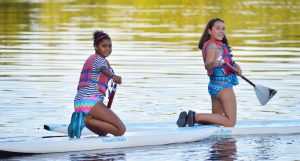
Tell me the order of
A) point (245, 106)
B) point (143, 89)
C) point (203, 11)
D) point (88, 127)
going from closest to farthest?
point (88, 127) < point (245, 106) < point (143, 89) < point (203, 11)

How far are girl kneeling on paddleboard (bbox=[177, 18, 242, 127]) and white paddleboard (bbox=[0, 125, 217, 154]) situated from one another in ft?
1.18

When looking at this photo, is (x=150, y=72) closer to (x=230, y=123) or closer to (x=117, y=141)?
(x=230, y=123)

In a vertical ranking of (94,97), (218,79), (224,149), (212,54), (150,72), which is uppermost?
(212,54)

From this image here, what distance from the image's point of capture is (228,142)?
15.8 metres

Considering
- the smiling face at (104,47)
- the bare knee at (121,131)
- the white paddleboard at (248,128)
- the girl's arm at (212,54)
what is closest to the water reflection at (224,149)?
the white paddleboard at (248,128)

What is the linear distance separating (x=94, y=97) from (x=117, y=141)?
2.34 ft

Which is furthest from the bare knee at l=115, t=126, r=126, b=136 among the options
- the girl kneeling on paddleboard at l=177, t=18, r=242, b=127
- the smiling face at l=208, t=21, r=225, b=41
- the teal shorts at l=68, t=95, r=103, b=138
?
the smiling face at l=208, t=21, r=225, b=41

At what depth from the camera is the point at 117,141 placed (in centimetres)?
1502

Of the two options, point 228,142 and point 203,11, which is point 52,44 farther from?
point 203,11

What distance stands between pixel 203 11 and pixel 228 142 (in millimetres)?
40479

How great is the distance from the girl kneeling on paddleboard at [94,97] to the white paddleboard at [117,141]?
190mm

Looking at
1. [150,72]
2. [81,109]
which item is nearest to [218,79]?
[81,109]

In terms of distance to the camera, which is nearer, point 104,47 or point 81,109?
point 81,109

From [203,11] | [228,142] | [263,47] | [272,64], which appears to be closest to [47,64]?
[272,64]
